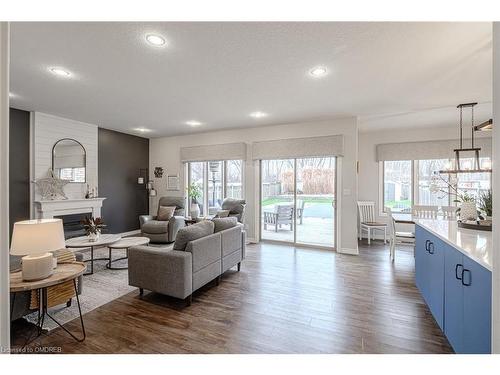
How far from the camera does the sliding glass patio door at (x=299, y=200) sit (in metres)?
5.10

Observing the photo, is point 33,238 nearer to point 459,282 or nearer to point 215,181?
point 459,282

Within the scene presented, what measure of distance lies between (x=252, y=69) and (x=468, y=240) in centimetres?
255

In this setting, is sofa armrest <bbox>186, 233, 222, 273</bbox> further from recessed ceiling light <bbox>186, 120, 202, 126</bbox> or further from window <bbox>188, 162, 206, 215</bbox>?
window <bbox>188, 162, 206, 215</bbox>

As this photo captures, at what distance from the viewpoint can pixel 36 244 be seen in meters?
1.68

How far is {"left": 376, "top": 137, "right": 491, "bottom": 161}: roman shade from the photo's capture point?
5.13m

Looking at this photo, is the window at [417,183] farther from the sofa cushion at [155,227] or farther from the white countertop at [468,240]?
the sofa cushion at [155,227]

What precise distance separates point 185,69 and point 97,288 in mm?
2876

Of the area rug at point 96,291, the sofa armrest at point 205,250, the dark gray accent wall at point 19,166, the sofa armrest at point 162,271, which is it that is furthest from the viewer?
the dark gray accent wall at point 19,166

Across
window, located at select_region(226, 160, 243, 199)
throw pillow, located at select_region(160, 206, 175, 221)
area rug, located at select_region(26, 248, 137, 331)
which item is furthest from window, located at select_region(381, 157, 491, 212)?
area rug, located at select_region(26, 248, 137, 331)

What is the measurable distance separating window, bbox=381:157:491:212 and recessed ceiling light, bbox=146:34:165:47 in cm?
566

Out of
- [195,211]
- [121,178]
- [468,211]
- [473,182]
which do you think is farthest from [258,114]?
[473,182]

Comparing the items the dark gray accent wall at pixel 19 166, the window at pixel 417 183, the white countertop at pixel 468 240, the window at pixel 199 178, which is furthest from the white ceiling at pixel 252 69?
the window at pixel 199 178

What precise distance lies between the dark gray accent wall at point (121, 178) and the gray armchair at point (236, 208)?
8.82ft
